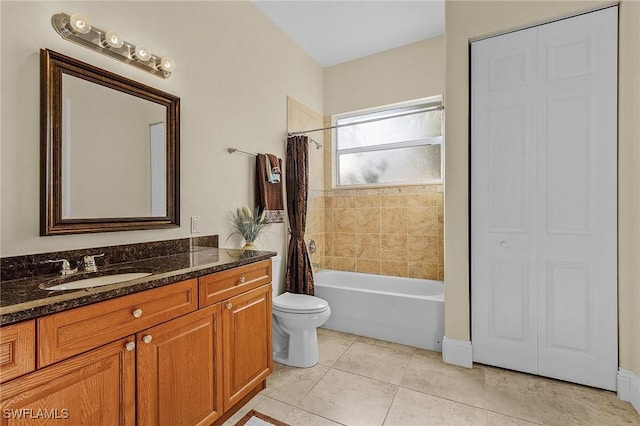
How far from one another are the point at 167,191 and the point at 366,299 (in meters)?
1.88

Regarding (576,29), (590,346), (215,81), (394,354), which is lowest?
(394,354)

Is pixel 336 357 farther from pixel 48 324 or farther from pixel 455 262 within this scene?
pixel 48 324

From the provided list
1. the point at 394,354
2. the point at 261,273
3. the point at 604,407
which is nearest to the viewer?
the point at 604,407

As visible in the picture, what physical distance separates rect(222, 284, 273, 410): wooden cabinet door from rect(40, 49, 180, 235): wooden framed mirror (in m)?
0.71

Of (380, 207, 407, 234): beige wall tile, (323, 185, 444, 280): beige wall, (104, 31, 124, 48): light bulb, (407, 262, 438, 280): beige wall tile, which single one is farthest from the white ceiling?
(407, 262, 438, 280): beige wall tile

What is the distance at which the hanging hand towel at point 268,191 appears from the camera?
2.61 metres

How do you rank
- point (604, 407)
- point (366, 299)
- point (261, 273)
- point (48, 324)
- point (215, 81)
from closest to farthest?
point (48, 324), point (604, 407), point (261, 273), point (215, 81), point (366, 299)

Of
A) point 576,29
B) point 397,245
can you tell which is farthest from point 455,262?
point 576,29

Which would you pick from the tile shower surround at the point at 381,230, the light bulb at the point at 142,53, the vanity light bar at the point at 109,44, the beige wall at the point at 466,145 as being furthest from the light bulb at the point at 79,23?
the tile shower surround at the point at 381,230

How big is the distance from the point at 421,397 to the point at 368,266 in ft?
5.73

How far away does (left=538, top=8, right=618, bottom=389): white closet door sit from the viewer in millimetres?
1890

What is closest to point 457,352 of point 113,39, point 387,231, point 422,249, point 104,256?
point 422,249

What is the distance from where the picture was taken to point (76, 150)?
4.83ft

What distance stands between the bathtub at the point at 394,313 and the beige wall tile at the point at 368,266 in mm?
338
